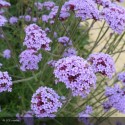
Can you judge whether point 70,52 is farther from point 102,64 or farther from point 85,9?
point 102,64

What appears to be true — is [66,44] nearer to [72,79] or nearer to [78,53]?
[78,53]

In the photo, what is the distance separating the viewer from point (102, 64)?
1563mm

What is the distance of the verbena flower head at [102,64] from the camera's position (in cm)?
154

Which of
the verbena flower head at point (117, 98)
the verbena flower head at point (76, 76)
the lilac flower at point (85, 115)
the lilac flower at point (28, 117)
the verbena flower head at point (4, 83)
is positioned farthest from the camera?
the lilac flower at point (85, 115)

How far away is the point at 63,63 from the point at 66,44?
75cm

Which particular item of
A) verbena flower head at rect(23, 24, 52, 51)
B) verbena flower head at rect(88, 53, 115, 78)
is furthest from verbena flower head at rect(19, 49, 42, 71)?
verbena flower head at rect(88, 53, 115, 78)

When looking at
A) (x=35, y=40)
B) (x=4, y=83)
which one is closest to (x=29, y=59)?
(x=35, y=40)

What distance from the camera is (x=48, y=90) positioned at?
5.18 ft

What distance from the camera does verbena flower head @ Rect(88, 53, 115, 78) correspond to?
1.54 metres

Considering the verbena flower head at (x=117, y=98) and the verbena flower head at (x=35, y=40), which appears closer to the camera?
the verbena flower head at (x=35, y=40)

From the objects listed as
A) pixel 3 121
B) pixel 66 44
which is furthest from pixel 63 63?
pixel 3 121

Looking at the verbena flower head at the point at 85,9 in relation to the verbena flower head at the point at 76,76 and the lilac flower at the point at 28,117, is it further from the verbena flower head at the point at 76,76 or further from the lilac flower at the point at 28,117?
the lilac flower at the point at 28,117

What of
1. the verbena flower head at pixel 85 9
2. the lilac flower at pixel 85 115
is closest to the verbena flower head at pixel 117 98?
the lilac flower at pixel 85 115

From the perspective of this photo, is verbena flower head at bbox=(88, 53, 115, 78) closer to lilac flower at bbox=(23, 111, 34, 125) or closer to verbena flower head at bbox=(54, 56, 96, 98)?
verbena flower head at bbox=(54, 56, 96, 98)
